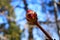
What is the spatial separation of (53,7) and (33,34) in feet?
1.35

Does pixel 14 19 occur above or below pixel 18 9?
below

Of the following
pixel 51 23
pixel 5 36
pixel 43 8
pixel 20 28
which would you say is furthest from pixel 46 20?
Answer: pixel 5 36

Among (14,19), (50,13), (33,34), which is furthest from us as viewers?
(14,19)

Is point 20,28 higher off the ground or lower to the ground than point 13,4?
lower

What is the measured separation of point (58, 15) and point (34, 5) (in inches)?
12.6

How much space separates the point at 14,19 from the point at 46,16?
409 millimetres

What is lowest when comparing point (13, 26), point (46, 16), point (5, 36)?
point (5, 36)

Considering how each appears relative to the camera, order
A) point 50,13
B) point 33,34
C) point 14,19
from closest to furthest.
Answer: point 33,34
point 50,13
point 14,19

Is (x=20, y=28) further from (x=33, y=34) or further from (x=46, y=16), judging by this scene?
(x=46, y=16)

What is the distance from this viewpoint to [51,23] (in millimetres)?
1596

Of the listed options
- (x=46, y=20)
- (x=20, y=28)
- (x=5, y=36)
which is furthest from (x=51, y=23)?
(x=5, y=36)

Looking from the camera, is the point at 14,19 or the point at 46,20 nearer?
the point at 46,20

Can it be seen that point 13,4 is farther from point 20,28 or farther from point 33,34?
point 33,34

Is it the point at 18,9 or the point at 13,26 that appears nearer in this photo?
the point at 13,26
